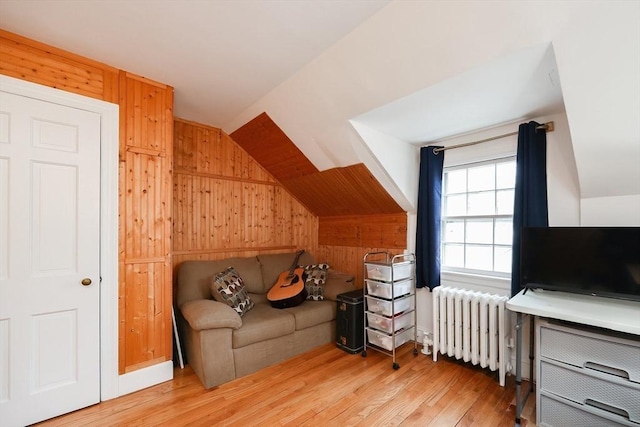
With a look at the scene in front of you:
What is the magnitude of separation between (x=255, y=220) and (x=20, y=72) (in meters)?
2.59

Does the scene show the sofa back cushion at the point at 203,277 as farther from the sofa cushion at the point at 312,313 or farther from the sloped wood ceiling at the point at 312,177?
the sloped wood ceiling at the point at 312,177

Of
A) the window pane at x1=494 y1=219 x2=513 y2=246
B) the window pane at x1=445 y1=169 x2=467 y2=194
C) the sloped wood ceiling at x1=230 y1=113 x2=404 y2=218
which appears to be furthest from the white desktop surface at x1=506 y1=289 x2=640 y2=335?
the sloped wood ceiling at x1=230 y1=113 x2=404 y2=218

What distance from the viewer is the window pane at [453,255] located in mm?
3056

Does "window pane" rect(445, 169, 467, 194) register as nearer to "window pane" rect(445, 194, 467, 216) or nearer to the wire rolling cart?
A: "window pane" rect(445, 194, 467, 216)

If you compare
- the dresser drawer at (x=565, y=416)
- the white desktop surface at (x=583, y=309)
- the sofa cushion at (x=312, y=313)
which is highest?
the white desktop surface at (x=583, y=309)

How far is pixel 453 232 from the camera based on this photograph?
3135 millimetres

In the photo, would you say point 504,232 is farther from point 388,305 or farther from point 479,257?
point 388,305

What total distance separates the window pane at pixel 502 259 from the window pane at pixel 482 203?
0.37 m

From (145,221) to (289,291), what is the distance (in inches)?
63.9

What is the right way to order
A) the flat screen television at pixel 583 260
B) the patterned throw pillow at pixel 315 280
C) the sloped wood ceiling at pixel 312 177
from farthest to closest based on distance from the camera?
the patterned throw pillow at pixel 315 280
the sloped wood ceiling at pixel 312 177
the flat screen television at pixel 583 260

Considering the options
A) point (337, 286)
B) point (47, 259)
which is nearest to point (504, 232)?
point (337, 286)

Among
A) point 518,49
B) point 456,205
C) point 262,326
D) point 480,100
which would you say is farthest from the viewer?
point 456,205

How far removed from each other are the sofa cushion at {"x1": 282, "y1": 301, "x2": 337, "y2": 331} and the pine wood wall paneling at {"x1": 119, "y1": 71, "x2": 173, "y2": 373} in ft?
3.98

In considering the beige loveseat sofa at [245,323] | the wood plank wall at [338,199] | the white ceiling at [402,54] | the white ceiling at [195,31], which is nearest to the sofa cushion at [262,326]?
the beige loveseat sofa at [245,323]
